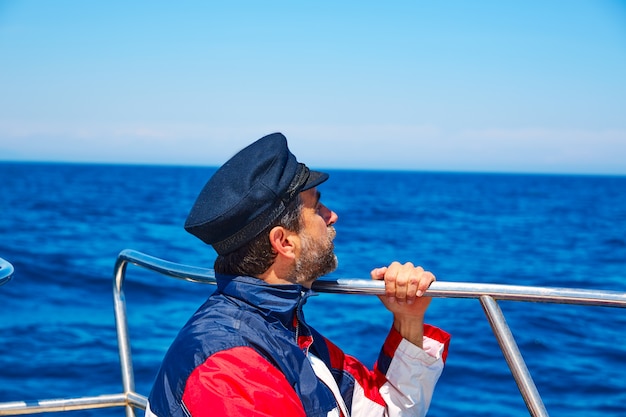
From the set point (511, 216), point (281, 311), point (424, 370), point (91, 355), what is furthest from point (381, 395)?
point (511, 216)

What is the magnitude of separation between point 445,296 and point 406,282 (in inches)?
4.5

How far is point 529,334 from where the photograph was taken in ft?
28.9

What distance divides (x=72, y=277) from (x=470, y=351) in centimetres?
708

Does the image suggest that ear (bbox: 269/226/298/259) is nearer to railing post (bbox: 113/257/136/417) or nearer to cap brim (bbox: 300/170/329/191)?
cap brim (bbox: 300/170/329/191)

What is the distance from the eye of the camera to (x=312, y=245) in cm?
188

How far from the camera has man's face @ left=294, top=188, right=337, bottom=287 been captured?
1.86 m

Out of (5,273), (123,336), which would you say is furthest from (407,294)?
(5,273)

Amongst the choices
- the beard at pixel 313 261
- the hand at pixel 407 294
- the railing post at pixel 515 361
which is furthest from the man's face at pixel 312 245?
the railing post at pixel 515 361

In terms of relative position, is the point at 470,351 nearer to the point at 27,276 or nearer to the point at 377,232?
the point at 27,276

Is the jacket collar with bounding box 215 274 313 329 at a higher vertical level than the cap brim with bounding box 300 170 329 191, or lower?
lower

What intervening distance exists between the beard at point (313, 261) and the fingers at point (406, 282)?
0.54 feet

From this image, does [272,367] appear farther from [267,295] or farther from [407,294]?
[407,294]

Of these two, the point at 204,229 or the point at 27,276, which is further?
the point at 27,276

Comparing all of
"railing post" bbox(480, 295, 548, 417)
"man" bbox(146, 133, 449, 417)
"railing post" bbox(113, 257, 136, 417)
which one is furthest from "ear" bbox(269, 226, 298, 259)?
"railing post" bbox(113, 257, 136, 417)
